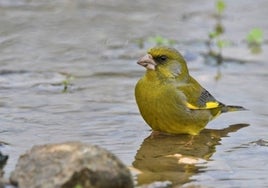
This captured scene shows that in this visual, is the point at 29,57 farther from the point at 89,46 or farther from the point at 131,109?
the point at 131,109

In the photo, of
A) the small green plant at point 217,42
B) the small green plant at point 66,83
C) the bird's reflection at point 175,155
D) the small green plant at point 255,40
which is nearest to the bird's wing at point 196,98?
the bird's reflection at point 175,155

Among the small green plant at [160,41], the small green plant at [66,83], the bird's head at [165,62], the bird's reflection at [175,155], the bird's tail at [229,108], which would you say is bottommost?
the bird's reflection at [175,155]

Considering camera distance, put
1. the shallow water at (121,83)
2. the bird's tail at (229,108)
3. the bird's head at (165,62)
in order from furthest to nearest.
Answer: the bird's tail at (229,108)
the bird's head at (165,62)
the shallow water at (121,83)

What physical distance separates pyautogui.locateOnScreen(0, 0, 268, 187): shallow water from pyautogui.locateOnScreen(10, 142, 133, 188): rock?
675 mm

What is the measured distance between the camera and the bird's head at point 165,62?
25.4 ft

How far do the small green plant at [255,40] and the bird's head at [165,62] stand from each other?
3086 millimetres

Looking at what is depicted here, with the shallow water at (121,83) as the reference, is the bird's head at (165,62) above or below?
above

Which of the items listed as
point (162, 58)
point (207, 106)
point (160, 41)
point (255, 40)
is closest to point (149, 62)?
point (162, 58)

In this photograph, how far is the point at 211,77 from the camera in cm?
967

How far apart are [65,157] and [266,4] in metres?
7.89

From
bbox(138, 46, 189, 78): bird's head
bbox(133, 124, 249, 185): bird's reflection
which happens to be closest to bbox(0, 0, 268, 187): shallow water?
bbox(133, 124, 249, 185): bird's reflection

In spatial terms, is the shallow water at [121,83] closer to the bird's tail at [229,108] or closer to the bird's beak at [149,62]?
the bird's tail at [229,108]

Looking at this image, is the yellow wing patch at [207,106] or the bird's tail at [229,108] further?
the bird's tail at [229,108]

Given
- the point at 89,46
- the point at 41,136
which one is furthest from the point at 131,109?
the point at 89,46
